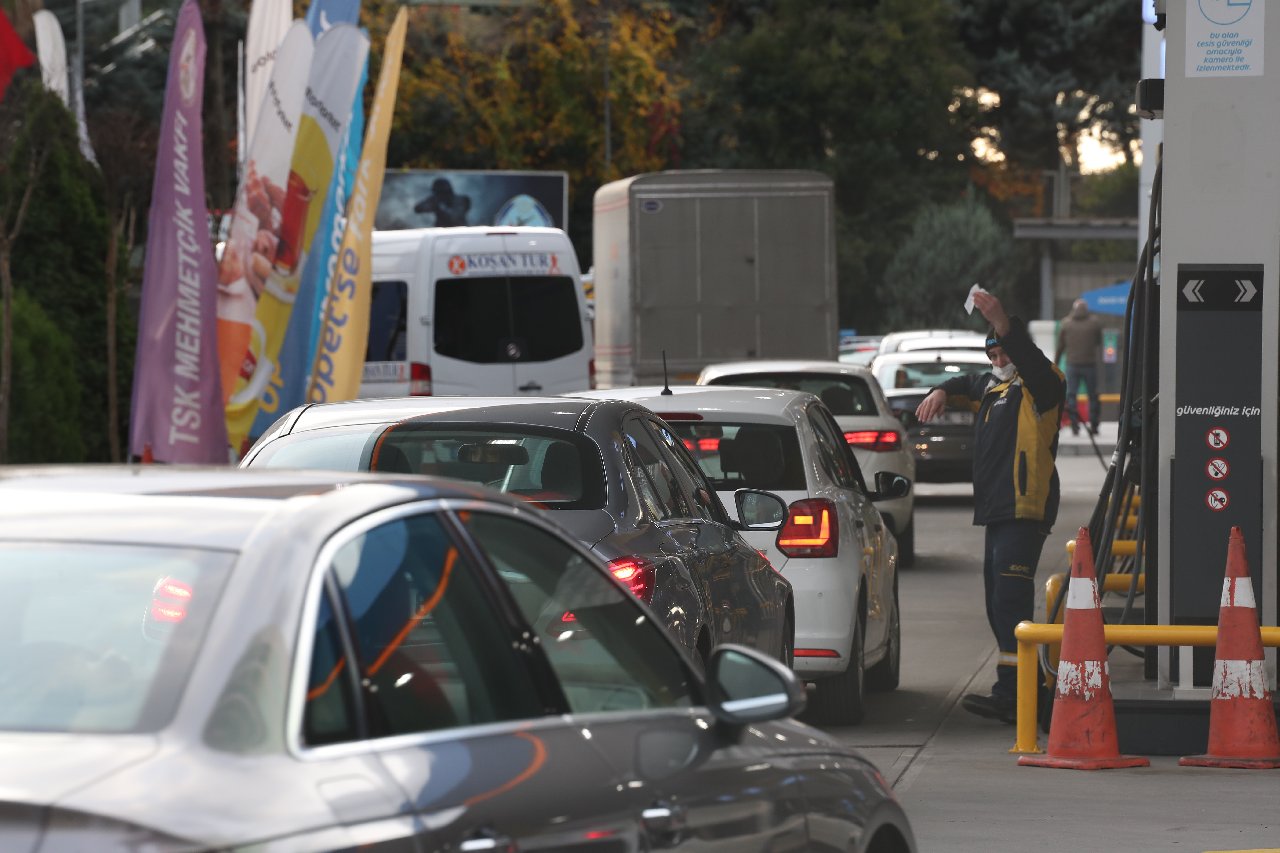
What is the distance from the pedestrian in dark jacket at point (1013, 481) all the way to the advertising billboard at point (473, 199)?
104 ft

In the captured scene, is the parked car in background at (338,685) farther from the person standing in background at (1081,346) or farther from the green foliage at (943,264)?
the green foliage at (943,264)

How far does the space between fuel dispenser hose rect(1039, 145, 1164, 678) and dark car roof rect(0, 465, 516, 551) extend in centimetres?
664

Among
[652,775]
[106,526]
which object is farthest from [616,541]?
[106,526]

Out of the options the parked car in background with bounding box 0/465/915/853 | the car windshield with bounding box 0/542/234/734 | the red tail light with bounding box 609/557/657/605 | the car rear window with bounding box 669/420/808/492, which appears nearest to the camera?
the parked car in background with bounding box 0/465/915/853

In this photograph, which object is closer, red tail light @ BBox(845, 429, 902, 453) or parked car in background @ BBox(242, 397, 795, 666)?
parked car in background @ BBox(242, 397, 795, 666)

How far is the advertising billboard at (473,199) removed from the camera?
139 feet

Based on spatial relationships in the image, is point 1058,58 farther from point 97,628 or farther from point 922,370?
point 97,628

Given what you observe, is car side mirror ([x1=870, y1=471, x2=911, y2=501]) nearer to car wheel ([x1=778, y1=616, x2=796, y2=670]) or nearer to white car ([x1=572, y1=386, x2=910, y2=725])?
white car ([x1=572, y1=386, x2=910, y2=725])

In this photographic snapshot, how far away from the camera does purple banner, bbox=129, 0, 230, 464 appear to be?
714 inches

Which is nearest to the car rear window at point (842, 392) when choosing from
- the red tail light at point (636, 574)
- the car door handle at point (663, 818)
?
the red tail light at point (636, 574)

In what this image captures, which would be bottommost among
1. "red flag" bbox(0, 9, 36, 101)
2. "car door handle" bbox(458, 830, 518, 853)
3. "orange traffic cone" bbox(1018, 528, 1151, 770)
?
"orange traffic cone" bbox(1018, 528, 1151, 770)

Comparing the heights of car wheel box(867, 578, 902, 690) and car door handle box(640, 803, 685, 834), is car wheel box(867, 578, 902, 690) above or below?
below

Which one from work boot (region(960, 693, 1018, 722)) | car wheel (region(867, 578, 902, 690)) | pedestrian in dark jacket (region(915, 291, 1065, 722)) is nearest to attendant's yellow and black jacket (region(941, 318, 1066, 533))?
pedestrian in dark jacket (region(915, 291, 1065, 722))

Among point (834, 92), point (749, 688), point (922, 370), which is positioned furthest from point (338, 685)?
point (834, 92)
